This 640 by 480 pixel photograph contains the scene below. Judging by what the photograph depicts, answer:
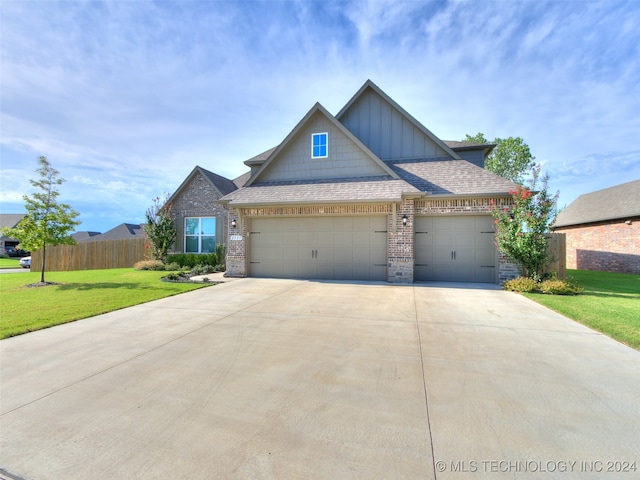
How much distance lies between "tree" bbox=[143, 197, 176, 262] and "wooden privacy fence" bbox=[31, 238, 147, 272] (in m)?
2.91

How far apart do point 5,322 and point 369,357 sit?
283 inches

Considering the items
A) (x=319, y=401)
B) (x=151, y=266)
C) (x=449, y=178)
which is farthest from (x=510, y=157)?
(x=319, y=401)

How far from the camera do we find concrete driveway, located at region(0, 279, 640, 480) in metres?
1.99

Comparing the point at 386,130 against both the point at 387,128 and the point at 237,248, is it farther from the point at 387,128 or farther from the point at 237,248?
the point at 237,248

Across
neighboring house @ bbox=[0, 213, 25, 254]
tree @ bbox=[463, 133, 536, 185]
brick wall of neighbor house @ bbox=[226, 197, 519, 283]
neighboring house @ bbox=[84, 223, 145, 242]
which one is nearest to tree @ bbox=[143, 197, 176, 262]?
brick wall of neighbor house @ bbox=[226, 197, 519, 283]

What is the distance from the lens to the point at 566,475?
72.9 inches

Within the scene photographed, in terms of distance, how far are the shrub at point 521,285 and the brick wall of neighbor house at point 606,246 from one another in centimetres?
1053

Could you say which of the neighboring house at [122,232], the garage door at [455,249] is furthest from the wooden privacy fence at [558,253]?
the neighboring house at [122,232]

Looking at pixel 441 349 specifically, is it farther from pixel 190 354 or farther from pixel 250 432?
pixel 190 354

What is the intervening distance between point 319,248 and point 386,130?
6.68m

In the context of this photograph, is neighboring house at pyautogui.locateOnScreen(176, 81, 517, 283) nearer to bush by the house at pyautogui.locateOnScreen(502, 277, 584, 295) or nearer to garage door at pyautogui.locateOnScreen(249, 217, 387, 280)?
garage door at pyautogui.locateOnScreen(249, 217, 387, 280)

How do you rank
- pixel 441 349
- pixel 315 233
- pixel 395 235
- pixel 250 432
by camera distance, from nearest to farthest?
pixel 250 432, pixel 441 349, pixel 395 235, pixel 315 233

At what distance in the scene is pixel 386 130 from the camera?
13.0 metres

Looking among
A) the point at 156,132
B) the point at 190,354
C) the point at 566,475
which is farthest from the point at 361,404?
the point at 156,132
